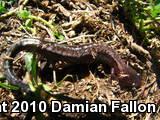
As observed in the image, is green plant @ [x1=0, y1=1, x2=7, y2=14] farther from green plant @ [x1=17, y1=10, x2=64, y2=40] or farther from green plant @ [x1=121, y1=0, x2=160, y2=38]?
A: green plant @ [x1=121, y1=0, x2=160, y2=38]

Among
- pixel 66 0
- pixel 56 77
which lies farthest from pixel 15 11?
pixel 56 77

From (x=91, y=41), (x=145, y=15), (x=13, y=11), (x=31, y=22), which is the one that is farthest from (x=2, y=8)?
(x=145, y=15)

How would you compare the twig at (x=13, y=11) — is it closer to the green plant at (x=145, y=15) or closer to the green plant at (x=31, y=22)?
the green plant at (x=31, y=22)

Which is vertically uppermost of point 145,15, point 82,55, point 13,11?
point 13,11

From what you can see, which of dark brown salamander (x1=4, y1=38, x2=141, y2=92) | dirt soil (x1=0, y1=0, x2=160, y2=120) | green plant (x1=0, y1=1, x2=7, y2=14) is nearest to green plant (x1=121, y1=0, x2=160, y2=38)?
dirt soil (x1=0, y1=0, x2=160, y2=120)

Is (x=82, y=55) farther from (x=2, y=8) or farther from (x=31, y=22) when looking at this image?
(x=2, y=8)

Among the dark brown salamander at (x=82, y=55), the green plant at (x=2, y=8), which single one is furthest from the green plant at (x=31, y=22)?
the dark brown salamander at (x=82, y=55)

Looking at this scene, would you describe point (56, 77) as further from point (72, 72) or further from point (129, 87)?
point (129, 87)
